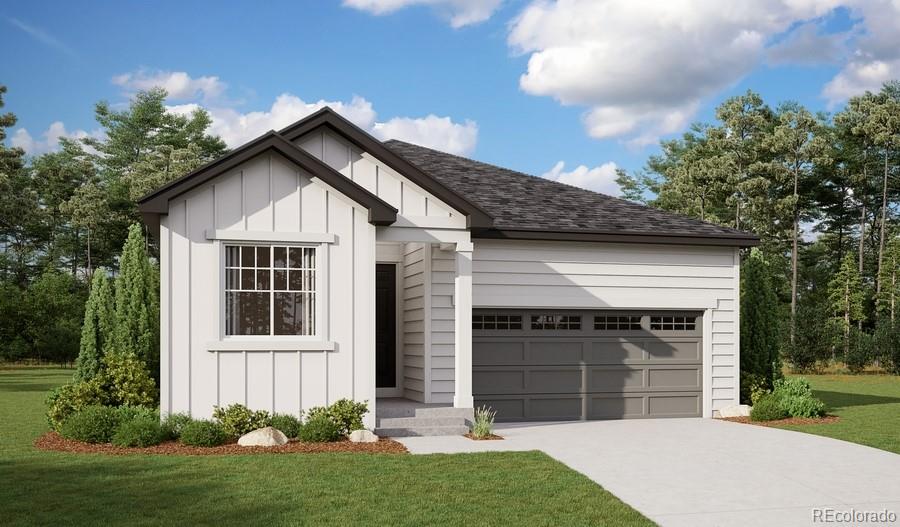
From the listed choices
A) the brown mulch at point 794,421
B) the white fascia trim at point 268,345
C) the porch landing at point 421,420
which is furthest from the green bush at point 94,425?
the brown mulch at point 794,421

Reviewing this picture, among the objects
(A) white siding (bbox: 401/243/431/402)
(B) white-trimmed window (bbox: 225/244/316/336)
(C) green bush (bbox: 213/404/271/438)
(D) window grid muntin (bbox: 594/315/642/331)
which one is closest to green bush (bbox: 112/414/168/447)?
(C) green bush (bbox: 213/404/271/438)

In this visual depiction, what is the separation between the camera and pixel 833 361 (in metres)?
36.7

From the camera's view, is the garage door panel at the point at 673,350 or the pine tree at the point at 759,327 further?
the pine tree at the point at 759,327

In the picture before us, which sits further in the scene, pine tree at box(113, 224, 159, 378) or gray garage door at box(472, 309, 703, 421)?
gray garage door at box(472, 309, 703, 421)

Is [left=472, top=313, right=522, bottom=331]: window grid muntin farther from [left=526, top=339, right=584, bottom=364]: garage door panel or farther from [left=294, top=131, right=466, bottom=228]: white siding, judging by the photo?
Answer: [left=294, top=131, right=466, bottom=228]: white siding

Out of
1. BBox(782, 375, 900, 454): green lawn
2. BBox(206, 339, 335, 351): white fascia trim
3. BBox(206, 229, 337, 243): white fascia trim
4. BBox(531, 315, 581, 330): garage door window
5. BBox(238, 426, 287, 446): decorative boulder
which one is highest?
BBox(206, 229, 337, 243): white fascia trim

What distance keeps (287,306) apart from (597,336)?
20.2 ft

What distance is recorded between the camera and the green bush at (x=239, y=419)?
11.9 metres

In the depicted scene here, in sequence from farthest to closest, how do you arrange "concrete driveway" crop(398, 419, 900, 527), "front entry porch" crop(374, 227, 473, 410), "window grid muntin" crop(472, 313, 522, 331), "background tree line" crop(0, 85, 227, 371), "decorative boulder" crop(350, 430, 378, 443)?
"background tree line" crop(0, 85, 227, 371), "window grid muntin" crop(472, 313, 522, 331), "front entry porch" crop(374, 227, 473, 410), "decorative boulder" crop(350, 430, 378, 443), "concrete driveway" crop(398, 419, 900, 527)

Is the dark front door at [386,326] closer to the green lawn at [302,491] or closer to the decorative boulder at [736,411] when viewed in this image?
the green lawn at [302,491]

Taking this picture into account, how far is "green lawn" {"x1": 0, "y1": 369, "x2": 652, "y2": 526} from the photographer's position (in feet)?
24.4

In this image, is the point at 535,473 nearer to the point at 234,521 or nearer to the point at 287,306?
the point at 234,521

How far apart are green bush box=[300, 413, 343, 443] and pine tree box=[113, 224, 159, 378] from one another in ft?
13.3

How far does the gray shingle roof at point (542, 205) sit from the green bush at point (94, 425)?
622cm
